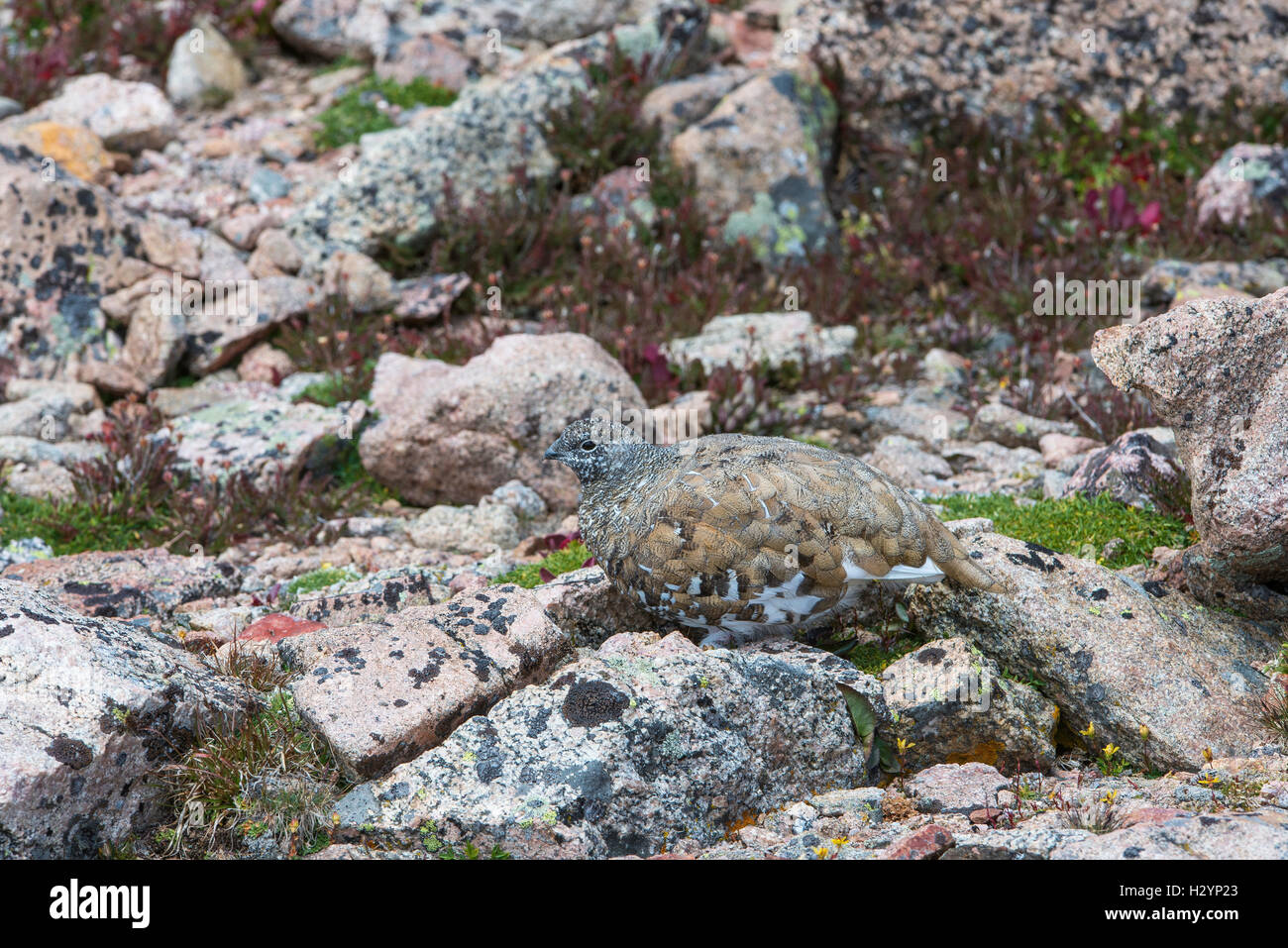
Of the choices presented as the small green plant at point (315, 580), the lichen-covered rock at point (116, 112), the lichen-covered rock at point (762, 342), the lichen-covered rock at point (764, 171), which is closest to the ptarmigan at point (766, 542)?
the small green plant at point (315, 580)

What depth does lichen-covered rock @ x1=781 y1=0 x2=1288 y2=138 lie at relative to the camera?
11586mm

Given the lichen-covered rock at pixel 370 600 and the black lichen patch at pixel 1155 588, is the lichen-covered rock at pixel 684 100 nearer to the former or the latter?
the lichen-covered rock at pixel 370 600

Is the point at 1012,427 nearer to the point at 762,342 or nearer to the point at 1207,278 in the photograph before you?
the point at 762,342

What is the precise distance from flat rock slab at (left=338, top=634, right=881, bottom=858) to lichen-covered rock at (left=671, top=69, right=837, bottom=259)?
278 inches

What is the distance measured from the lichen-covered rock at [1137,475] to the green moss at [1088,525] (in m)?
0.07

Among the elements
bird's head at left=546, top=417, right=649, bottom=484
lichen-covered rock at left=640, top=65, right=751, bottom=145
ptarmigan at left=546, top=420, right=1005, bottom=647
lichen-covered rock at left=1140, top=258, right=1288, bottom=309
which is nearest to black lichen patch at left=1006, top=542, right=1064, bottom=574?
ptarmigan at left=546, top=420, right=1005, bottom=647

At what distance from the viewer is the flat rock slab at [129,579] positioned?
6.60 meters

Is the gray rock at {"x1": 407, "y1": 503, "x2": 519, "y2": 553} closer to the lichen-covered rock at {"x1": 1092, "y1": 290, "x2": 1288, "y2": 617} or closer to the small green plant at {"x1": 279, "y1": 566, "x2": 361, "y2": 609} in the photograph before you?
the small green plant at {"x1": 279, "y1": 566, "x2": 361, "y2": 609}

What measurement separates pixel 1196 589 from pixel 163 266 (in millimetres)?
8787

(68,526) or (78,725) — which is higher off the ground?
(78,725)

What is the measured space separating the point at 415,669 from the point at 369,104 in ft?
30.7

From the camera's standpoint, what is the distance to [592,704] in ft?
15.3

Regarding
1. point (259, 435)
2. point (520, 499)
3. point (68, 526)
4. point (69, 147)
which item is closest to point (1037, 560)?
point (520, 499)

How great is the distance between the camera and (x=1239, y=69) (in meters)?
11.6
